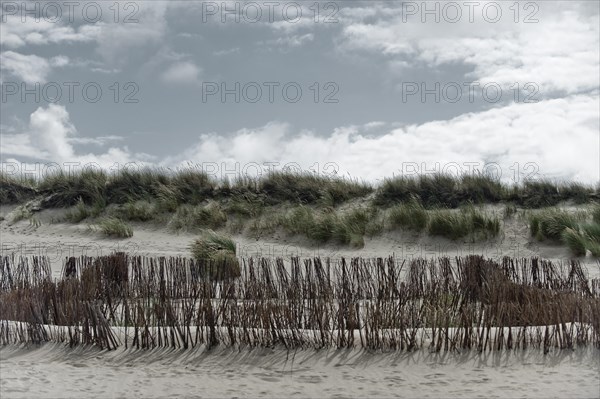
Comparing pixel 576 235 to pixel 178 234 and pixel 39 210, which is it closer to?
pixel 178 234

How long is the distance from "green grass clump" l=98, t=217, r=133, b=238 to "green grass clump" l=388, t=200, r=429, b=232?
518 centimetres

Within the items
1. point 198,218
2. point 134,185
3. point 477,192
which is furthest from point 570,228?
point 134,185

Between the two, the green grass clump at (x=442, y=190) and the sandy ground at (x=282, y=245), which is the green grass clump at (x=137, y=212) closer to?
the sandy ground at (x=282, y=245)

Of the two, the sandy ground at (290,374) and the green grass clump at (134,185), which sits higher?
the green grass clump at (134,185)

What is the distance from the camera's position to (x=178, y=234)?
14.1 metres

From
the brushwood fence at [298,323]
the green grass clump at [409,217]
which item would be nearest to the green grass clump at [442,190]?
the green grass clump at [409,217]

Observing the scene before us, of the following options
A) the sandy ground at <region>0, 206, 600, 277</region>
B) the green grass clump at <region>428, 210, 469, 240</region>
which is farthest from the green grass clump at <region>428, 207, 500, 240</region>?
the sandy ground at <region>0, 206, 600, 277</region>

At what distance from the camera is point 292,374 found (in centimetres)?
534

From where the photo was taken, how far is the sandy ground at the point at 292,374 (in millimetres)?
4961

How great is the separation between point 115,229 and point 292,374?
9.03 meters

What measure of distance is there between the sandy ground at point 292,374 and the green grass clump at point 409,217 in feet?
25.2

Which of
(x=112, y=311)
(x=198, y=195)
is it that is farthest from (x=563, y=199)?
(x=112, y=311)

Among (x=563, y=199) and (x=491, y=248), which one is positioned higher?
(x=563, y=199)

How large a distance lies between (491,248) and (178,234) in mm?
6130
